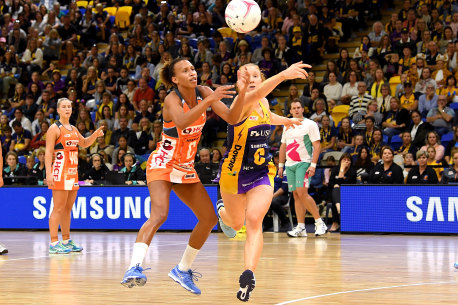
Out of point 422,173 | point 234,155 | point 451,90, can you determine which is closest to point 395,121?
point 451,90

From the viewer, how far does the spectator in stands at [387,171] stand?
44.1 feet

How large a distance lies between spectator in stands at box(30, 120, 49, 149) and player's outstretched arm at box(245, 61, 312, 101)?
13872 mm

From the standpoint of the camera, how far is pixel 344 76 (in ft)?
57.1

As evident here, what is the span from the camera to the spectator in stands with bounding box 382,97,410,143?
15320mm

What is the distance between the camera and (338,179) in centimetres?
1408

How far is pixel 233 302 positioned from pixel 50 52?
1880 cm

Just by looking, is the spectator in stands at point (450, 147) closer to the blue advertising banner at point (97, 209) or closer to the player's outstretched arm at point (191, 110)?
the blue advertising banner at point (97, 209)

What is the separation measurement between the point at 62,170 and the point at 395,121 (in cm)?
761

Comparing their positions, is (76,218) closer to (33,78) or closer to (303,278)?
(33,78)

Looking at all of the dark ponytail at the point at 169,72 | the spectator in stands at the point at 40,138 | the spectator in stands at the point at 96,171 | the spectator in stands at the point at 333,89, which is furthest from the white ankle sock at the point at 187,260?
the spectator in stands at the point at 40,138

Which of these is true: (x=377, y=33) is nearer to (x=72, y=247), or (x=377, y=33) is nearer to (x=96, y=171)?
(x=96, y=171)

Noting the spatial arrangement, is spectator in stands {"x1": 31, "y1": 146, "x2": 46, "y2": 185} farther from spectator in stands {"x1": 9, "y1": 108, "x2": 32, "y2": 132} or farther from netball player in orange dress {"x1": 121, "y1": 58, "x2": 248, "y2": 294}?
netball player in orange dress {"x1": 121, "y1": 58, "x2": 248, "y2": 294}

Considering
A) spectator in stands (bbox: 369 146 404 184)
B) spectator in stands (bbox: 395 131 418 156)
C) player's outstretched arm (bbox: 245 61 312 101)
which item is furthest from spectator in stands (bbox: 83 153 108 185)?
player's outstretched arm (bbox: 245 61 312 101)

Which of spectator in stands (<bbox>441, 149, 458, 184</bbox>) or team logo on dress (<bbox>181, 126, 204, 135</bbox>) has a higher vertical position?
team logo on dress (<bbox>181, 126, 204, 135</bbox>)
